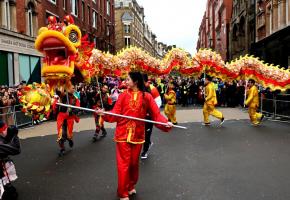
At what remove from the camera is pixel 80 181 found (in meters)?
6.25

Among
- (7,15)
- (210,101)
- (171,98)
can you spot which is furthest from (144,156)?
(7,15)

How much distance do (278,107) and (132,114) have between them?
1120 cm

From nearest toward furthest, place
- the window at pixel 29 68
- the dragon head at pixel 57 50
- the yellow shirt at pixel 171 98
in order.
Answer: the dragon head at pixel 57 50, the yellow shirt at pixel 171 98, the window at pixel 29 68

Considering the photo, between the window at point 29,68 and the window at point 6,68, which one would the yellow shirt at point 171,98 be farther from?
the window at point 29,68

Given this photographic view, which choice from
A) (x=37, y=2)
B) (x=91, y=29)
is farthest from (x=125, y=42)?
(x=37, y=2)

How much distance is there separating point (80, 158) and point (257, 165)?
3.56 metres

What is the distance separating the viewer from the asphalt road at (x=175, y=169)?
5.55m

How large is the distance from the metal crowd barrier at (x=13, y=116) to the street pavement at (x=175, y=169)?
1.75 meters

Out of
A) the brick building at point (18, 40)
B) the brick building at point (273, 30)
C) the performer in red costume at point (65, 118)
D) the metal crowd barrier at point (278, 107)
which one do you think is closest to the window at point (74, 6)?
the brick building at point (18, 40)

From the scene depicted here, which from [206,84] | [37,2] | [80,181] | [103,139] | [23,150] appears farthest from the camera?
[37,2]

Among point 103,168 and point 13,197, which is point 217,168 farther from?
point 13,197

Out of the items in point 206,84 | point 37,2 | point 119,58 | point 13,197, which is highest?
point 37,2

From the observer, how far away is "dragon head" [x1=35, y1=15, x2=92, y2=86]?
7727mm

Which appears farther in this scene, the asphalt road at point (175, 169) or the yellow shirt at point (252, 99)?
the yellow shirt at point (252, 99)
